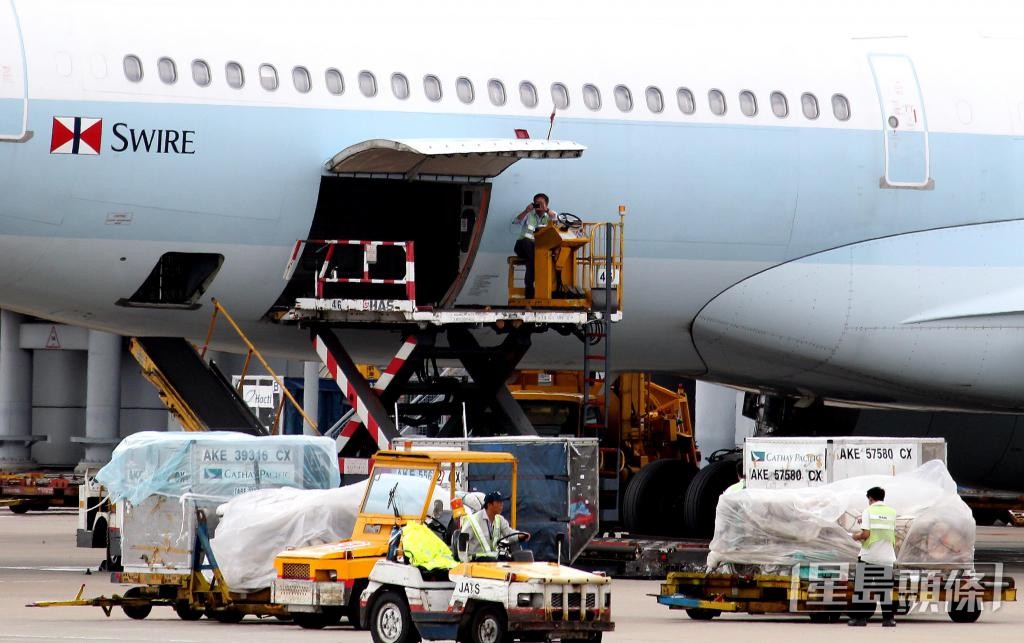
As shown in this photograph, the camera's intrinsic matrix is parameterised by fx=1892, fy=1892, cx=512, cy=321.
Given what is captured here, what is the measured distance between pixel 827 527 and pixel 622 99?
5.68 meters

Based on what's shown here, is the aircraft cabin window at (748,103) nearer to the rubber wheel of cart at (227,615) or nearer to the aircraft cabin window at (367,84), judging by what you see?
the aircraft cabin window at (367,84)

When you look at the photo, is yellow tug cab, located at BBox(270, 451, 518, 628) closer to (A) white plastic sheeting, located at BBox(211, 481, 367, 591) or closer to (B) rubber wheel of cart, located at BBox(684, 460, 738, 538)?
(A) white plastic sheeting, located at BBox(211, 481, 367, 591)

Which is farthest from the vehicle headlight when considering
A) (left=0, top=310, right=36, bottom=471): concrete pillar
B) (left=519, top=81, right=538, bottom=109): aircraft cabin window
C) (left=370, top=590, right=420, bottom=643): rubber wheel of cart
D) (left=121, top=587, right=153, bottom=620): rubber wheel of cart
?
(left=0, top=310, right=36, bottom=471): concrete pillar

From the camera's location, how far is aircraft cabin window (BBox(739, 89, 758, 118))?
66.1ft

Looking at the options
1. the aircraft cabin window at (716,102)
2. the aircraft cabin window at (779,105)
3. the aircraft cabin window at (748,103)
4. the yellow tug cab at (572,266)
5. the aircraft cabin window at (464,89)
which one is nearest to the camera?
the aircraft cabin window at (464,89)

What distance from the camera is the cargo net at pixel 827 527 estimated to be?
1603 cm

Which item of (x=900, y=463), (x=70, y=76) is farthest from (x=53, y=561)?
(x=900, y=463)

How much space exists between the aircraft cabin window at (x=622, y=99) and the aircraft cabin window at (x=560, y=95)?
56 centimetres

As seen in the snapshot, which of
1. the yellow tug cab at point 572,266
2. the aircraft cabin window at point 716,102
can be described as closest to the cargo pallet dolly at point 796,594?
the yellow tug cab at point 572,266

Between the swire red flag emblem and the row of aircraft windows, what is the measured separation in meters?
0.59

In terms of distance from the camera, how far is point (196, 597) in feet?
49.4

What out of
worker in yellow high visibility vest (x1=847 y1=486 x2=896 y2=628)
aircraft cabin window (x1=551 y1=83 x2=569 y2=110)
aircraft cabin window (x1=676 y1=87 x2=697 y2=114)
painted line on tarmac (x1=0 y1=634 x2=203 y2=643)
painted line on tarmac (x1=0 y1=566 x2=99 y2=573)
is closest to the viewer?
painted line on tarmac (x1=0 y1=634 x2=203 y2=643)

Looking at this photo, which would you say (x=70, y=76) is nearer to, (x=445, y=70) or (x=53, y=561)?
(x=445, y=70)

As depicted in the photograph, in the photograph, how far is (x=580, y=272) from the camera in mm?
19797
